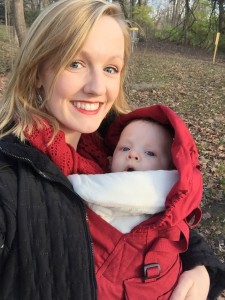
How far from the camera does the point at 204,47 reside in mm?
27000

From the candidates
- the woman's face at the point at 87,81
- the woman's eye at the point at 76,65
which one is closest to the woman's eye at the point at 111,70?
the woman's face at the point at 87,81

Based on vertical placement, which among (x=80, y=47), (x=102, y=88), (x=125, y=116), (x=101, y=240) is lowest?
(x=101, y=240)

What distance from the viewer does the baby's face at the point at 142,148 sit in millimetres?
2047

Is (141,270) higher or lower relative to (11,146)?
lower

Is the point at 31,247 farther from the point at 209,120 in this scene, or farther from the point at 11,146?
the point at 209,120

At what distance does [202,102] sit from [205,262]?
9.46 meters

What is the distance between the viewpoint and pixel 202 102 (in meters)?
11.1

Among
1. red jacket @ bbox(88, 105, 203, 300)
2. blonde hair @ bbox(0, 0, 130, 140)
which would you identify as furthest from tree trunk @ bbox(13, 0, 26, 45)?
red jacket @ bbox(88, 105, 203, 300)

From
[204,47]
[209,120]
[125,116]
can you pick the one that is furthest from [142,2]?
[125,116]

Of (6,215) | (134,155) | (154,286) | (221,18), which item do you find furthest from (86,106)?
(221,18)

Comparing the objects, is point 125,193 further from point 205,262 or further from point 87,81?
point 205,262

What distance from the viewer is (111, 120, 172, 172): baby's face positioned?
2047mm

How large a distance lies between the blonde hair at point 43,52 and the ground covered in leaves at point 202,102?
91 centimetres

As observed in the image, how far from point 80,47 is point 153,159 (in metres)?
0.68
